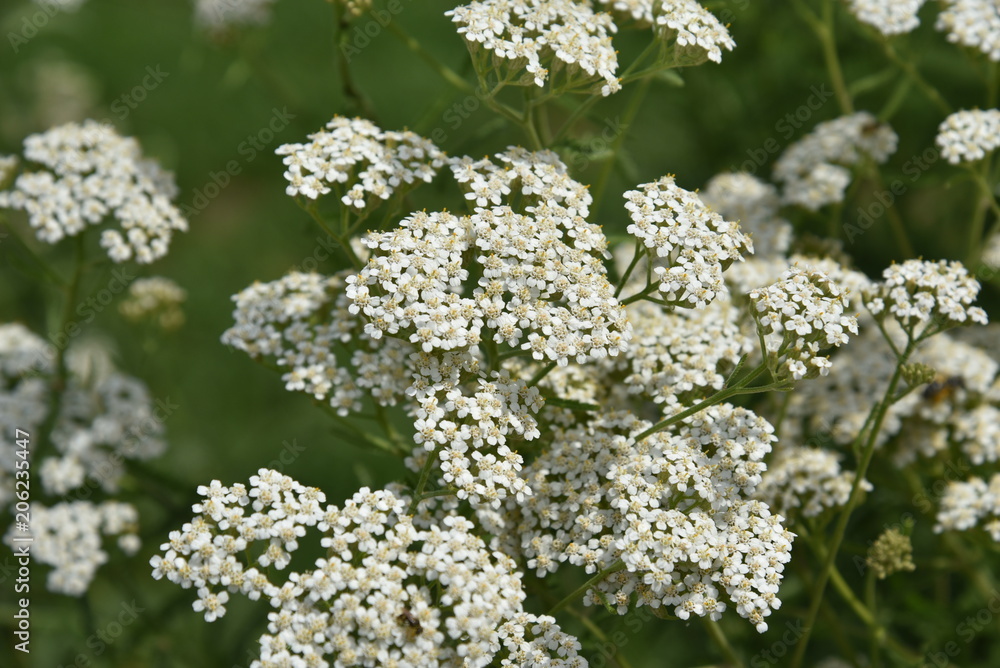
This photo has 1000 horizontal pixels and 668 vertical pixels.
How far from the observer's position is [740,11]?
19.2 ft

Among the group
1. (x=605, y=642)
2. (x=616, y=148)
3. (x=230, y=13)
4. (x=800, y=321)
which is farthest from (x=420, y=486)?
(x=230, y=13)

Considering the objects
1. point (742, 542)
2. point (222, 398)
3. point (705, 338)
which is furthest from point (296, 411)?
point (742, 542)

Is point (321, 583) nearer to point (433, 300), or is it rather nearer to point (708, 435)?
point (433, 300)

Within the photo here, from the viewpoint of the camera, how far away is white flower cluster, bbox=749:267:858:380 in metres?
3.59

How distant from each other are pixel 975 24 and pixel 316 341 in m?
3.69

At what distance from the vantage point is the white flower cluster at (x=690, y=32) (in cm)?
394

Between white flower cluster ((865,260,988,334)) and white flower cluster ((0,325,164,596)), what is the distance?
3868mm

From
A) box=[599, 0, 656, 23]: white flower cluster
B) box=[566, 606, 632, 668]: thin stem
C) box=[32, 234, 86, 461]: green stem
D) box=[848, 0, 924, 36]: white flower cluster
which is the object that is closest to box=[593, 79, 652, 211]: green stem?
box=[599, 0, 656, 23]: white flower cluster

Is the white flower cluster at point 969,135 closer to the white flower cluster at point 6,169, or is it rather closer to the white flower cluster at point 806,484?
the white flower cluster at point 806,484

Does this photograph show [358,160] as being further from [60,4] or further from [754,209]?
[60,4]

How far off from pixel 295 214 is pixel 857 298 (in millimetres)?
6199

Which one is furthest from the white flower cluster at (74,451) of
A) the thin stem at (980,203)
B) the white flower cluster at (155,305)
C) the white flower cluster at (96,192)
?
the thin stem at (980,203)

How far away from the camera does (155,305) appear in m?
5.94

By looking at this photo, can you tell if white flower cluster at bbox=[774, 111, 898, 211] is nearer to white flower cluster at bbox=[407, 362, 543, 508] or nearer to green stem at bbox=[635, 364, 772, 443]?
green stem at bbox=[635, 364, 772, 443]
